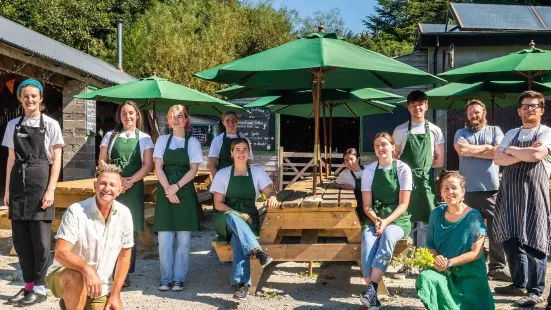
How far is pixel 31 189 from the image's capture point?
4.66 meters

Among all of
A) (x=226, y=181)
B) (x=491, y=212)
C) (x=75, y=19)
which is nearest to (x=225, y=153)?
(x=226, y=181)

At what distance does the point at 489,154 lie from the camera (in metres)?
4.98

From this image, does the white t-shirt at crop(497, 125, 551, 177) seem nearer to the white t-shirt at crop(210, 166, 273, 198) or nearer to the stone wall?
the white t-shirt at crop(210, 166, 273, 198)

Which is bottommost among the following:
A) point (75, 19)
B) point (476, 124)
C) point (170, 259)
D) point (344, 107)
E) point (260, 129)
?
point (170, 259)

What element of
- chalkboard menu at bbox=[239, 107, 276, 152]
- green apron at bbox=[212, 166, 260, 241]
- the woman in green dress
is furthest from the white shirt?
chalkboard menu at bbox=[239, 107, 276, 152]

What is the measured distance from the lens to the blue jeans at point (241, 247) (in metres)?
4.68

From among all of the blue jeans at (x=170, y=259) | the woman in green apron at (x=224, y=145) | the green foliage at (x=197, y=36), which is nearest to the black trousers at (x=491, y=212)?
the woman in green apron at (x=224, y=145)

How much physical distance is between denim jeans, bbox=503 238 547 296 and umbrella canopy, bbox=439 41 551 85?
1.98 meters

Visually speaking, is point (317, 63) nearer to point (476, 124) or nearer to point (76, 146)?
point (476, 124)

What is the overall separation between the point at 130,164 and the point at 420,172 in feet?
8.98

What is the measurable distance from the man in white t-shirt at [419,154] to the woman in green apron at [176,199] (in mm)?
1975

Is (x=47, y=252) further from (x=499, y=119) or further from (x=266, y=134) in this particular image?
(x=499, y=119)

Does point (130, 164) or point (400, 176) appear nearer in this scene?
point (400, 176)

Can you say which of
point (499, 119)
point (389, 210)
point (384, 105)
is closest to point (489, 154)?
point (389, 210)
